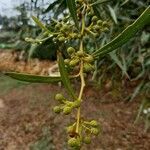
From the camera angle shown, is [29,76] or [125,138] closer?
[29,76]

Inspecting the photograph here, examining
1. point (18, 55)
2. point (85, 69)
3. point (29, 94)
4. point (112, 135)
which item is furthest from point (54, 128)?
point (85, 69)

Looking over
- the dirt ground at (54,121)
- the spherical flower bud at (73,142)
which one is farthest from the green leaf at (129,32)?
the dirt ground at (54,121)

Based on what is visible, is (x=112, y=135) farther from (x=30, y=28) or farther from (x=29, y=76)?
(x=29, y=76)

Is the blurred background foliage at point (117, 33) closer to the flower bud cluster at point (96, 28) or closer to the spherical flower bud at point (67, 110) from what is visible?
the flower bud cluster at point (96, 28)

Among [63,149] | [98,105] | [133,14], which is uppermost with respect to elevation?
[133,14]

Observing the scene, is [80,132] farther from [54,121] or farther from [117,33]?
[54,121]

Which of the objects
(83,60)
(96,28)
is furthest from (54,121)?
(83,60)
